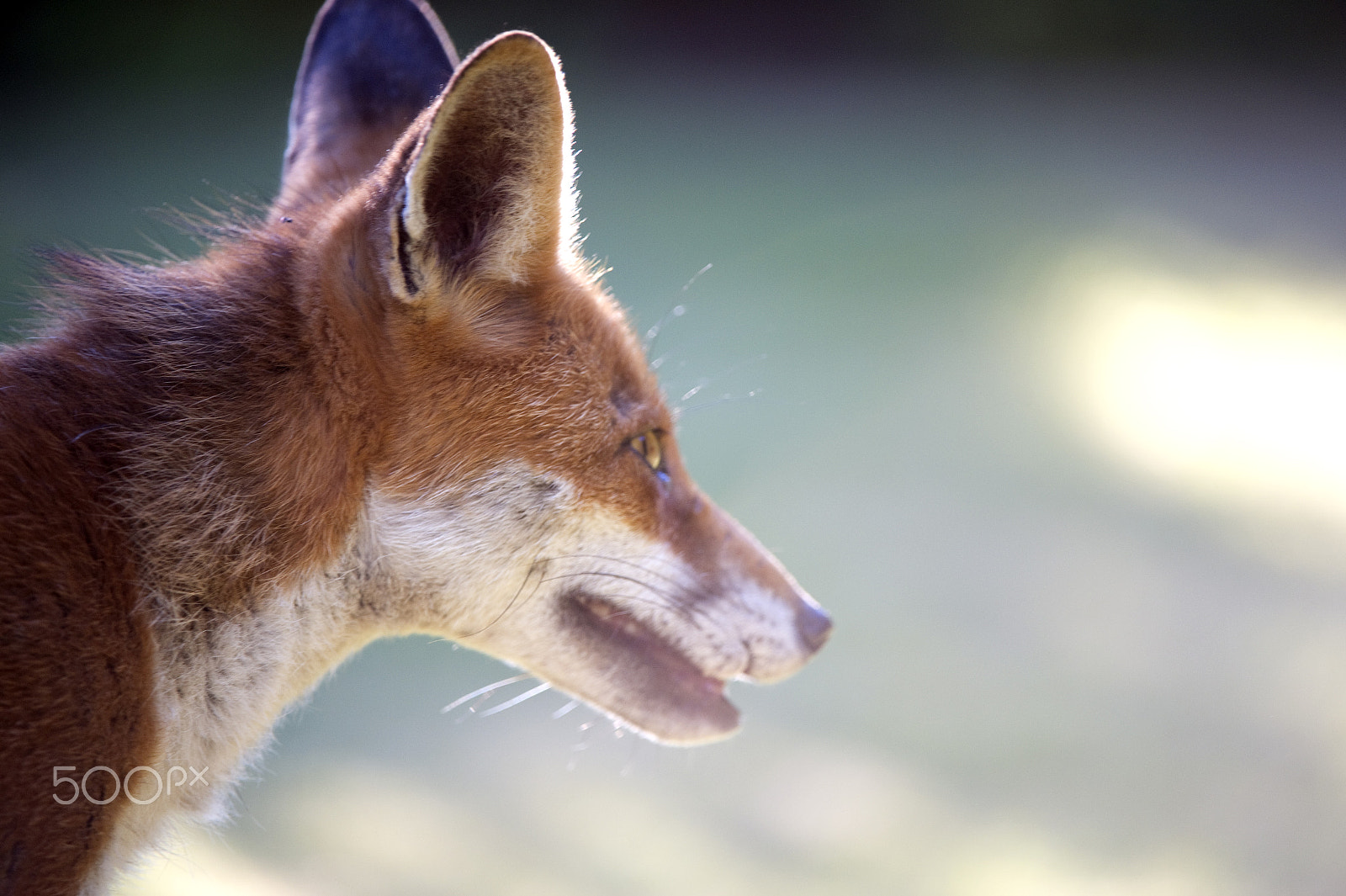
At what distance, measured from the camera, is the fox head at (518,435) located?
1479mm

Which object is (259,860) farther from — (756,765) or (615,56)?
(615,56)

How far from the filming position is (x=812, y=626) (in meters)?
1.98

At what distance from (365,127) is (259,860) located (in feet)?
6.28

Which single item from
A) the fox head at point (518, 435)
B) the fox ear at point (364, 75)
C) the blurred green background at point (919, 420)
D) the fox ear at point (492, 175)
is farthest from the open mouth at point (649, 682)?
the fox ear at point (364, 75)

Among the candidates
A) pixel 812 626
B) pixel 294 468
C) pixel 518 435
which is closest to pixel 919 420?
pixel 812 626

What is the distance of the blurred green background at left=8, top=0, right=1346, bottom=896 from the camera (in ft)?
9.55

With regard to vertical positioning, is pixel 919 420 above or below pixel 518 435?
above

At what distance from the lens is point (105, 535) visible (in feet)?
4.57

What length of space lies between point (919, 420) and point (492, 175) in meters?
3.43

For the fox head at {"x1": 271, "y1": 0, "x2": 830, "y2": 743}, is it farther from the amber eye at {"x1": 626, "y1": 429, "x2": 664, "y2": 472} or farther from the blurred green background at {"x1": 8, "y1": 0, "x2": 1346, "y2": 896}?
the blurred green background at {"x1": 8, "y1": 0, "x2": 1346, "y2": 896}

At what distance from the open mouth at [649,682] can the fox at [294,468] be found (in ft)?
0.21

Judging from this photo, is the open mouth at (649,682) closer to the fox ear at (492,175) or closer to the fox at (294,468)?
the fox at (294,468)

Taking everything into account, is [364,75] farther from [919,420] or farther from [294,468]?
[919,420]

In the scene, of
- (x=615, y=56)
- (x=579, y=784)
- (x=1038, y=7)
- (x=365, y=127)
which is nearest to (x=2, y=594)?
(x=365, y=127)
